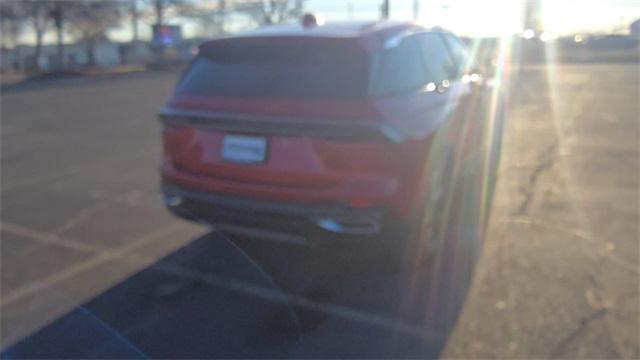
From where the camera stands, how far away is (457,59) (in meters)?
6.81

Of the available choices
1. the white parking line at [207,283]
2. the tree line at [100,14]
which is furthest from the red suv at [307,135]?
the tree line at [100,14]

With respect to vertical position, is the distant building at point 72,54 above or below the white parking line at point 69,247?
below

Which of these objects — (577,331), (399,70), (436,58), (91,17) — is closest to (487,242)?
(436,58)

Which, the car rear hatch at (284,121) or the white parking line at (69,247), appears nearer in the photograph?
the car rear hatch at (284,121)

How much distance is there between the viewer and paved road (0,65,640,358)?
431cm

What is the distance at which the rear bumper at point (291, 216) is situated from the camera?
4.53 meters

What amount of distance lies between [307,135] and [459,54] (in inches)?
117

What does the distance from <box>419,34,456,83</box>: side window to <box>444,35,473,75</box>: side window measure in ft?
0.57

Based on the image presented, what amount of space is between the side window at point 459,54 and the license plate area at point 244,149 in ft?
8.54

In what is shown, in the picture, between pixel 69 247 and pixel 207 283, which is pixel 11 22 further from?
pixel 207 283

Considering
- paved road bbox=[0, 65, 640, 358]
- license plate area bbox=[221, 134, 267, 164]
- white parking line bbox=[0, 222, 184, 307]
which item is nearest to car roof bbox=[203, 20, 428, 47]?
license plate area bbox=[221, 134, 267, 164]

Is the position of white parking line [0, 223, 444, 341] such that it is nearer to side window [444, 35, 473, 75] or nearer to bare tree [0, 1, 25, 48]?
side window [444, 35, 473, 75]

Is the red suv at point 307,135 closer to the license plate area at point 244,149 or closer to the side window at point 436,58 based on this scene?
the license plate area at point 244,149

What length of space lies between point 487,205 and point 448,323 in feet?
9.63
